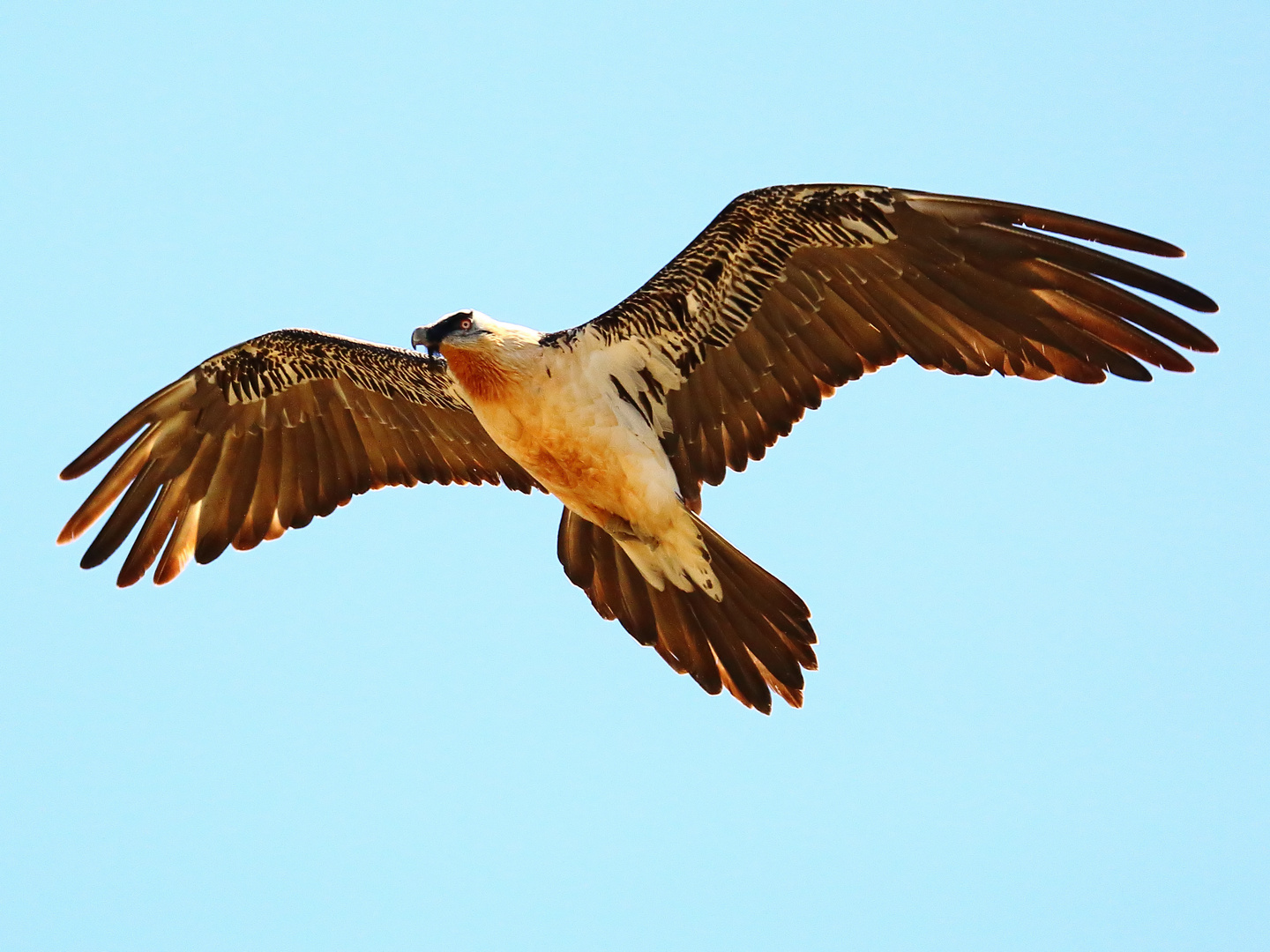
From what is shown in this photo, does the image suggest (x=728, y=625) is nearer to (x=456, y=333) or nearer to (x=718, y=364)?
(x=718, y=364)

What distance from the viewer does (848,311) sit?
8.34 metres

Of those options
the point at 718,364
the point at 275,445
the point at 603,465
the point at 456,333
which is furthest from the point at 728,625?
the point at 275,445

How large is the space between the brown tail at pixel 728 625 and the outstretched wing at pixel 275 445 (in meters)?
1.48

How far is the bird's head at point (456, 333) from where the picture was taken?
27.1 feet

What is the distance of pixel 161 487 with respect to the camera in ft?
31.9

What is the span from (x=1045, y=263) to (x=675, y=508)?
2503 millimetres

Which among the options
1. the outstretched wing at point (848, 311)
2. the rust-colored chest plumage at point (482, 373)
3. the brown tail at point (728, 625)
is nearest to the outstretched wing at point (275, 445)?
the rust-colored chest plumage at point (482, 373)

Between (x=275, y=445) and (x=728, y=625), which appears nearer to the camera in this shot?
(x=728, y=625)

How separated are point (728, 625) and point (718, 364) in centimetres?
157

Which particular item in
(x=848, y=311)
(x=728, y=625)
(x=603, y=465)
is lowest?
(x=728, y=625)

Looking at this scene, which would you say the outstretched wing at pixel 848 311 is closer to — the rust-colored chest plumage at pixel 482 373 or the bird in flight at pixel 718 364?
the bird in flight at pixel 718 364

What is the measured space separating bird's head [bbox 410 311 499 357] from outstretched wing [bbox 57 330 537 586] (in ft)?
4.00

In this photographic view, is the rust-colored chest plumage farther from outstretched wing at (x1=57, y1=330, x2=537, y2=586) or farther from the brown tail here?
the brown tail

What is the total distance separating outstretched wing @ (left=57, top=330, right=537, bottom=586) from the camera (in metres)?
9.62
